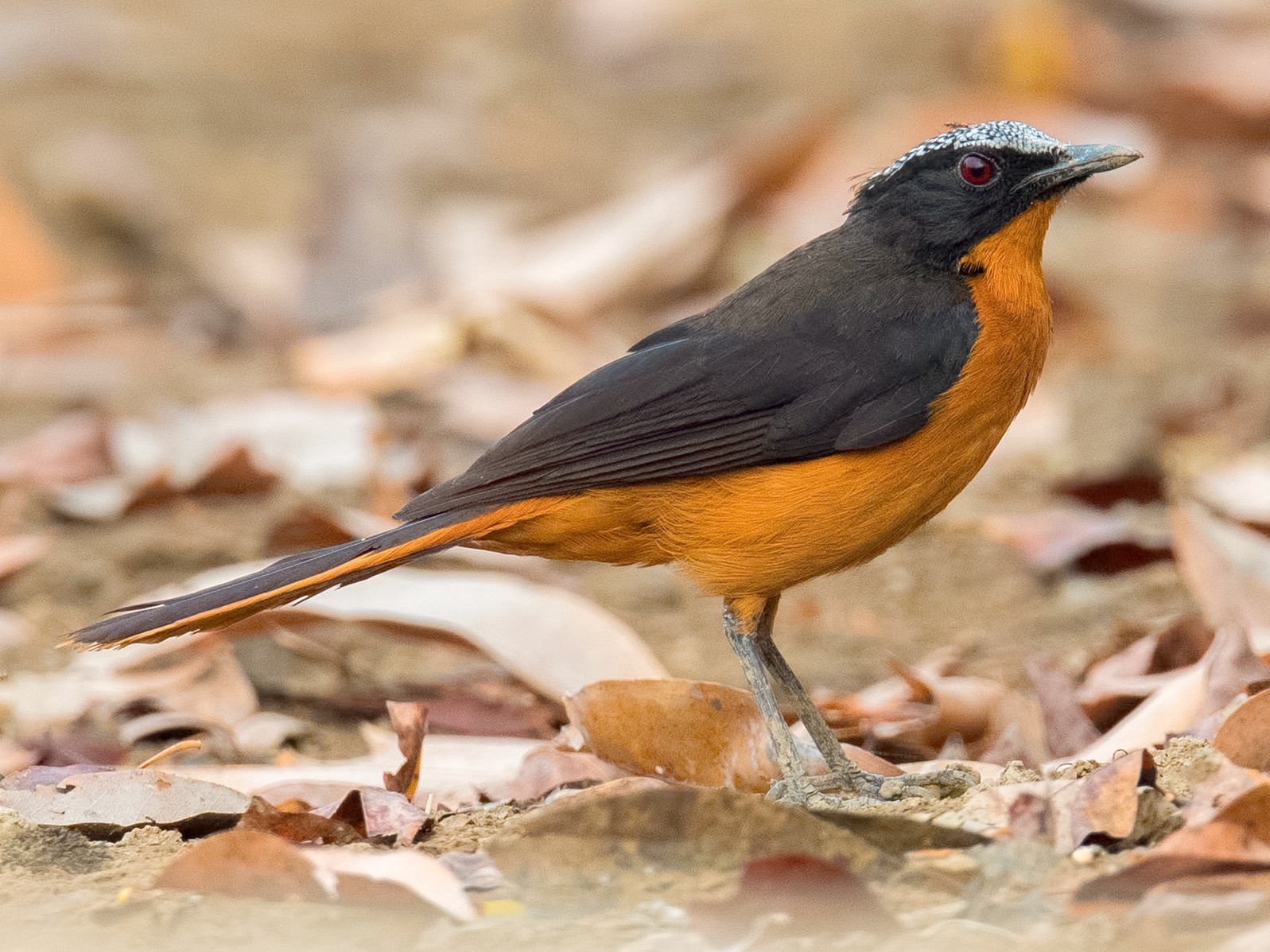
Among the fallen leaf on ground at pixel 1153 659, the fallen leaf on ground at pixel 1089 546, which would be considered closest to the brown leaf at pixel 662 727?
the fallen leaf on ground at pixel 1153 659

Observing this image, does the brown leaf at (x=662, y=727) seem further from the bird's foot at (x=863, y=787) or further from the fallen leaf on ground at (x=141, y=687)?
the fallen leaf on ground at (x=141, y=687)

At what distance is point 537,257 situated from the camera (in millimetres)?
8328

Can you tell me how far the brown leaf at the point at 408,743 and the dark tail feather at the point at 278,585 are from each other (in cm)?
32

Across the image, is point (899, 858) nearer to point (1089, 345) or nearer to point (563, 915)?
point (563, 915)

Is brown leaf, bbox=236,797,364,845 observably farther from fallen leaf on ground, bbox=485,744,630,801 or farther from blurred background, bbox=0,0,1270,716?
→ blurred background, bbox=0,0,1270,716

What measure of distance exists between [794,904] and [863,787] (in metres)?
1.10

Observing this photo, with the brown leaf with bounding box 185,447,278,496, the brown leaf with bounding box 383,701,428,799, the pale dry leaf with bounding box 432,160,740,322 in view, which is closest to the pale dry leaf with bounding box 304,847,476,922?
the brown leaf with bounding box 383,701,428,799

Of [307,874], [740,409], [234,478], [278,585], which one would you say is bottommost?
[307,874]

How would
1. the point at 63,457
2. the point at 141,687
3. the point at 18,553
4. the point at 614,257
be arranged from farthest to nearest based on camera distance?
the point at 614,257
the point at 63,457
the point at 18,553
the point at 141,687

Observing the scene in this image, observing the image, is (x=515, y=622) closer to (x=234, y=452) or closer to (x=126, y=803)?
(x=126, y=803)

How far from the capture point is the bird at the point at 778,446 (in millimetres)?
3877

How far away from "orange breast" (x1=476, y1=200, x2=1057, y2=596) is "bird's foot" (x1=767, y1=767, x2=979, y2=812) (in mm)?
489

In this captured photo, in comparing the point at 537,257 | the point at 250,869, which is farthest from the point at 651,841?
the point at 537,257

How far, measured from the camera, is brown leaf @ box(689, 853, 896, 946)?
2693 millimetres
